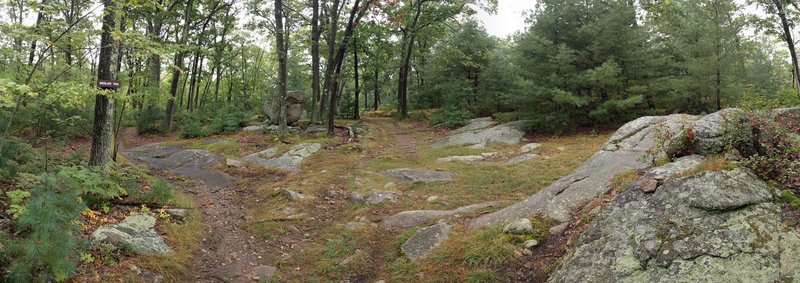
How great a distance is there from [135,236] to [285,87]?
11898mm

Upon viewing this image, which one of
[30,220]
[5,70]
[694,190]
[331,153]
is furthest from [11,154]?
[694,190]

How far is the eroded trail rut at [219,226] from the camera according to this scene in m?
6.13

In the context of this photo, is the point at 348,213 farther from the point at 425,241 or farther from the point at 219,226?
the point at 425,241

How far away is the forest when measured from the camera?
220 inches

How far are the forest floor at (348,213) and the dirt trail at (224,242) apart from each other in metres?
0.02

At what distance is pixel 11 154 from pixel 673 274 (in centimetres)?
1045

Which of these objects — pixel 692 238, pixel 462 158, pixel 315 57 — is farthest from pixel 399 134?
pixel 692 238

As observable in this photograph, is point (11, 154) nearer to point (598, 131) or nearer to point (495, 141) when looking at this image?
point (495, 141)

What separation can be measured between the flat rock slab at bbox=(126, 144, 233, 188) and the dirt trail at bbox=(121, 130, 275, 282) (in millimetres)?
1214

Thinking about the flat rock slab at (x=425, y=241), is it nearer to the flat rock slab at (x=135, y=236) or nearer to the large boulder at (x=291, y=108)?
the flat rock slab at (x=135, y=236)

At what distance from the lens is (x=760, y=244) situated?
3.75m

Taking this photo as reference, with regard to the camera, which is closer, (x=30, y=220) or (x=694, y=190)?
(x=30, y=220)

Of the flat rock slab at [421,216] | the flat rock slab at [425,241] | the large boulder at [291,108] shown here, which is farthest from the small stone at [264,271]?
the large boulder at [291,108]

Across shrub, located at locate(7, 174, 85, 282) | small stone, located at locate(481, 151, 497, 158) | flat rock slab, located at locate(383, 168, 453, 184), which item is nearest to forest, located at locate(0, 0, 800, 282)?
shrub, located at locate(7, 174, 85, 282)
